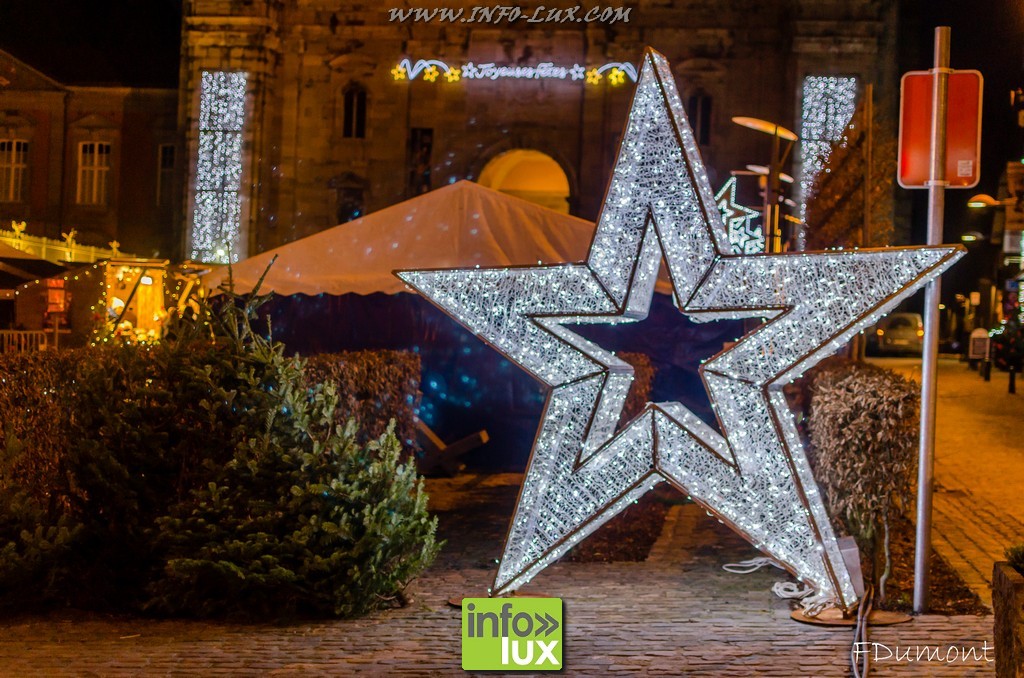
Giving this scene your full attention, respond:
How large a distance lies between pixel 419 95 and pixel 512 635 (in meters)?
32.6

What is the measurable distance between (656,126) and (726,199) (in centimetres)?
2359

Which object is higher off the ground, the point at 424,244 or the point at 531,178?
the point at 531,178

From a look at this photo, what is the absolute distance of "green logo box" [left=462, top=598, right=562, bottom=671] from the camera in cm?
568

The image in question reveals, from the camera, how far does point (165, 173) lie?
41.3 metres

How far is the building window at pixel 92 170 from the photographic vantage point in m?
41.6

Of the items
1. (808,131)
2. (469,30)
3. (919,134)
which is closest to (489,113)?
(469,30)

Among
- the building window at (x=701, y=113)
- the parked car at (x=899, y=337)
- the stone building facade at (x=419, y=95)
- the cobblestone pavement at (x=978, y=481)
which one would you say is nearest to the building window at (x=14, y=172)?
the stone building facade at (x=419, y=95)

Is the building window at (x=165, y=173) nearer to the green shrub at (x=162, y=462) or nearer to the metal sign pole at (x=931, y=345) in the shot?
the green shrub at (x=162, y=462)

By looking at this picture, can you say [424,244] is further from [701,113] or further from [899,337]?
[899,337]

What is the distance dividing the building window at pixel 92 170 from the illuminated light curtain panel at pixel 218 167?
7.69m

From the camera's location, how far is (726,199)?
1163 inches

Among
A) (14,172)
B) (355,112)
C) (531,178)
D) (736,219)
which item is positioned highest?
(355,112)

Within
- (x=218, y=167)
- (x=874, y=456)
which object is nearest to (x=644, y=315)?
(x=874, y=456)

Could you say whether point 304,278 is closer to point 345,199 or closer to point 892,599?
point 892,599
